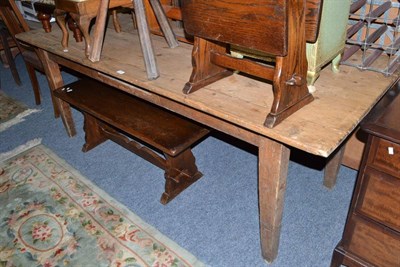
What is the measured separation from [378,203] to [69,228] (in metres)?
1.49

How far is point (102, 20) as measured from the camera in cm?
175

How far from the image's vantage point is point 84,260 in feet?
5.69

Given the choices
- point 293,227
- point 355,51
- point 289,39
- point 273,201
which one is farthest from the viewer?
point 293,227

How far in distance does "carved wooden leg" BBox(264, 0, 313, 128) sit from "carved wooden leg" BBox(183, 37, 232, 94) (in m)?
0.34

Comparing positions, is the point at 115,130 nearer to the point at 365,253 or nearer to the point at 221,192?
the point at 221,192

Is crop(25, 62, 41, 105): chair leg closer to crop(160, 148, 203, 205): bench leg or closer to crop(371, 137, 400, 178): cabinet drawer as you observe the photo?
crop(160, 148, 203, 205): bench leg

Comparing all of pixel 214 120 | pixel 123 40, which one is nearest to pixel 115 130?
pixel 123 40

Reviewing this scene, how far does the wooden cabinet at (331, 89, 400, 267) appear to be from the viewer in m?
1.18

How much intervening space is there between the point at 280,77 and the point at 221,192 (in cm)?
107

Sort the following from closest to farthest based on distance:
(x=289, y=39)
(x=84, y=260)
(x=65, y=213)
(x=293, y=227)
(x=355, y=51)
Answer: (x=289, y=39) → (x=355, y=51) → (x=84, y=260) → (x=293, y=227) → (x=65, y=213)

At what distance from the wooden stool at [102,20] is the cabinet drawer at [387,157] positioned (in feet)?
3.07

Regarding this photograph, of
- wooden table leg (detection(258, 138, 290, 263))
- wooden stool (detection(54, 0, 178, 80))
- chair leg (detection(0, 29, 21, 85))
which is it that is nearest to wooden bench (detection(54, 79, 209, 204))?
wooden stool (detection(54, 0, 178, 80))

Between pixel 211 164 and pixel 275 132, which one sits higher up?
pixel 275 132

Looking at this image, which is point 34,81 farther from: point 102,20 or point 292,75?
point 292,75
